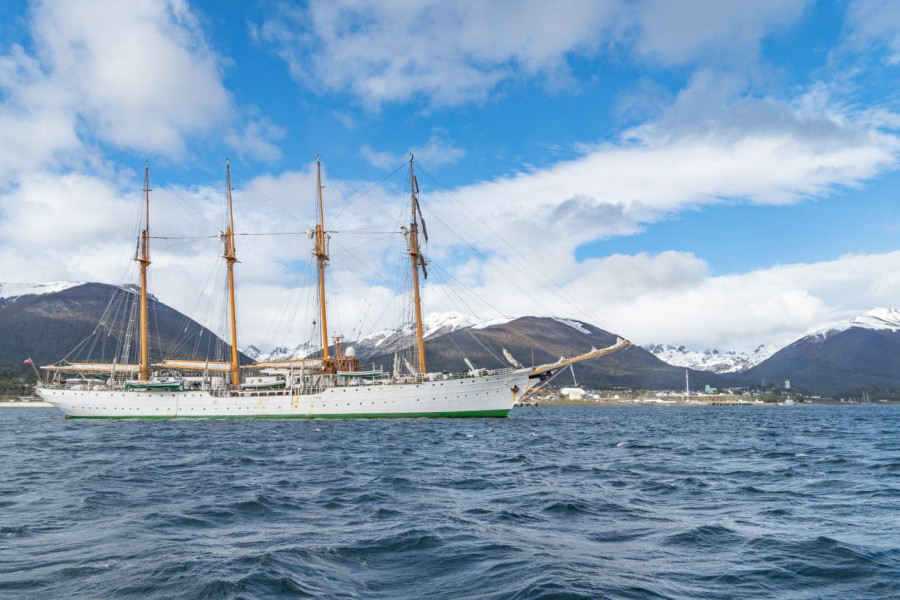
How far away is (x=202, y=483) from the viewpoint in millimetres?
21016

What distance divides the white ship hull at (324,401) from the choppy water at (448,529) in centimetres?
4102

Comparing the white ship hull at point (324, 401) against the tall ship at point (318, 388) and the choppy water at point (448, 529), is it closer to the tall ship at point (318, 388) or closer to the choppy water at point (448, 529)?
the tall ship at point (318, 388)

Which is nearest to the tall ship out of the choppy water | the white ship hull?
the white ship hull

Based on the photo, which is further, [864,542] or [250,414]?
[250,414]

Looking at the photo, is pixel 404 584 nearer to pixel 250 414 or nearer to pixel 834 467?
pixel 834 467

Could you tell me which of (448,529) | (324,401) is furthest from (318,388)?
(448,529)

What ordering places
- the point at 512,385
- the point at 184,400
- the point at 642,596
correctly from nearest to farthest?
the point at 642,596 → the point at 512,385 → the point at 184,400

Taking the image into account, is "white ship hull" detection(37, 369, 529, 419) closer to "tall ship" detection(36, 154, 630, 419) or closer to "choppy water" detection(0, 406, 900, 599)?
"tall ship" detection(36, 154, 630, 419)

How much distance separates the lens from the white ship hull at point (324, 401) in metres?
69.2

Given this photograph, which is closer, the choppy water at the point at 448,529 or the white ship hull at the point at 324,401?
the choppy water at the point at 448,529

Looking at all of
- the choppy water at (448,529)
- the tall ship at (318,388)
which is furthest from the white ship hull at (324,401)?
the choppy water at (448,529)

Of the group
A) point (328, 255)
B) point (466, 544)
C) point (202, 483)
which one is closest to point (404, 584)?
point (466, 544)

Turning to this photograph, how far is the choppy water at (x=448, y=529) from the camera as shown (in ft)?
32.1

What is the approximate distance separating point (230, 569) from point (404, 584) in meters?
3.18
